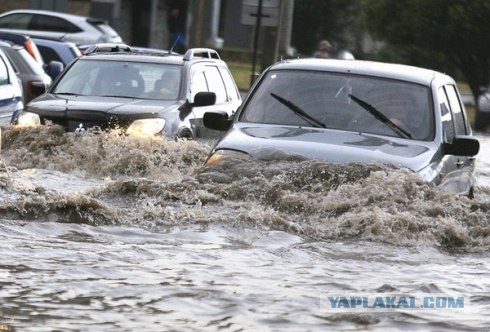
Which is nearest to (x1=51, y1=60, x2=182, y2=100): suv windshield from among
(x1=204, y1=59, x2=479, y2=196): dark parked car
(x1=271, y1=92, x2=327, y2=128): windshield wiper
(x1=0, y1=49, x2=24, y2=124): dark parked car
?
(x1=0, y1=49, x2=24, y2=124): dark parked car

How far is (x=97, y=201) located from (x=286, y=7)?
A: 33380 millimetres

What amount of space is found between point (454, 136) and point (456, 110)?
31.1 inches

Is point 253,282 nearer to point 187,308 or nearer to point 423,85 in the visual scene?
point 187,308

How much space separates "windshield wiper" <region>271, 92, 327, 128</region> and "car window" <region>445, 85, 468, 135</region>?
5.00ft

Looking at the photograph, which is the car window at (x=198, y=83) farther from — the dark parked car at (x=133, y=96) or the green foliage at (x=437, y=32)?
the green foliage at (x=437, y=32)

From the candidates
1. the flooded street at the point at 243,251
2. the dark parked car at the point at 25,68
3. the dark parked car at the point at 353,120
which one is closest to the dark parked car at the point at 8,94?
the dark parked car at the point at 25,68

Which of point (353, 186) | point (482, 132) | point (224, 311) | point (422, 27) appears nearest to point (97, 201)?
point (353, 186)

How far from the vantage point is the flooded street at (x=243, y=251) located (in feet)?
25.7

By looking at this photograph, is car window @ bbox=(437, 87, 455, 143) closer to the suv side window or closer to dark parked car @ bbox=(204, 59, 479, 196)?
dark parked car @ bbox=(204, 59, 479, 196)

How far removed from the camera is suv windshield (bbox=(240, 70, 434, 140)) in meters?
11.8

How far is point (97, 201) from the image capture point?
10961 mm

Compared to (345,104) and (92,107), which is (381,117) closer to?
(345,104)

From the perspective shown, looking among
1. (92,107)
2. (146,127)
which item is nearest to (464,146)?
(146,127)

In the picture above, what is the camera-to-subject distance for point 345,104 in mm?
11961
